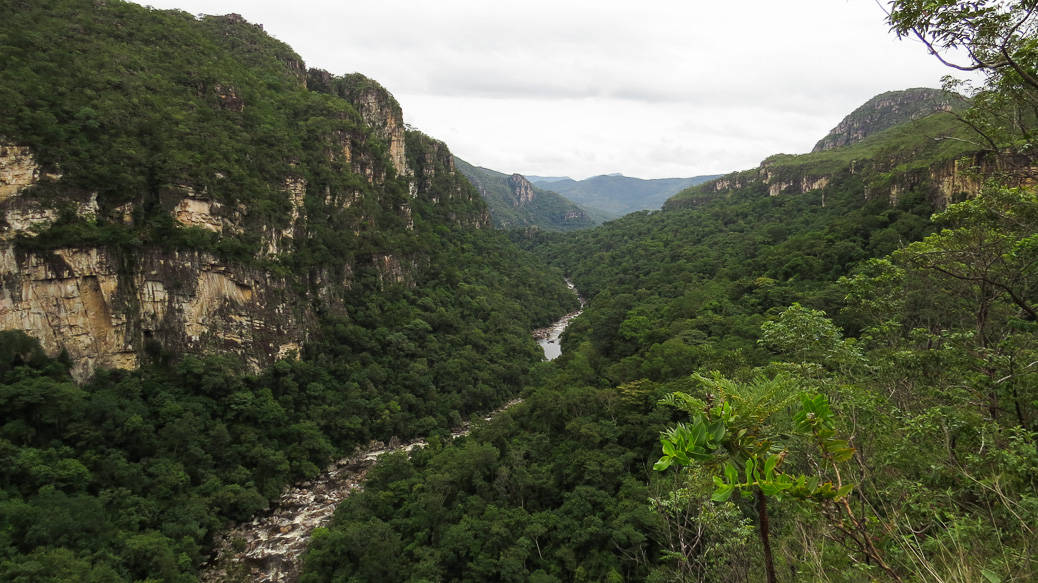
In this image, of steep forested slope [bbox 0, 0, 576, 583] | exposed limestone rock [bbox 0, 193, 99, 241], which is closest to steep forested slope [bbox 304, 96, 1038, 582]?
steep forested slope [bbox 0, 0, 576, 583]

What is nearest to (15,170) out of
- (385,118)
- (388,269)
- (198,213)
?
(198,213)

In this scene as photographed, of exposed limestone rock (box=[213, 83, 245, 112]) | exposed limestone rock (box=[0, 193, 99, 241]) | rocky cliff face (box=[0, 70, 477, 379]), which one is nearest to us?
exposed limestone rock (box=[0, 193, 99, 241])

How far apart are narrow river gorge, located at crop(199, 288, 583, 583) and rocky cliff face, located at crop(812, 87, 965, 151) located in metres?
131

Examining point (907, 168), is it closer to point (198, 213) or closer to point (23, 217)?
point (198, 213)

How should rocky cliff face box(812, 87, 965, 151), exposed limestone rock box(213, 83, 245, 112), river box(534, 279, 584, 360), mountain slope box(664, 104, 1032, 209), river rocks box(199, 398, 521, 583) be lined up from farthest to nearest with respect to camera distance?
rocky cliff face box(812, 87, 965, 151)
river box(534, 279, 584, 360)
exposed limestone rock box(213, 83, 245, 112)
river rocks box(199, 398, 521, 583)
mountain slope box(664, 104, 1032, 209)

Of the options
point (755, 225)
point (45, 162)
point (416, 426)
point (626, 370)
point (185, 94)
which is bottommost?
point (416, 426)

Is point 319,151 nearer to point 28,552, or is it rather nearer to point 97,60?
point 97,60

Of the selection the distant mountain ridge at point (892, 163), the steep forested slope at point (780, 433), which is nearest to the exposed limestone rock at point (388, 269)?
the steep forested slope at point (780, 433)

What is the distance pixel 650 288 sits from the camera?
55.5 m

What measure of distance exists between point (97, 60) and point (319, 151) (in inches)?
730

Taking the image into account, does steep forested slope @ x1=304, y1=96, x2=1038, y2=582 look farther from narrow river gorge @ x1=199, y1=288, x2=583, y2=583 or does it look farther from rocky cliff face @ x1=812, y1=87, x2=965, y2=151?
rocky cliff face @ x1=812, y1=87, x2=965, y2=151

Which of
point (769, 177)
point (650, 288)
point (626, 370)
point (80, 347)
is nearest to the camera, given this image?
point (80, 347)

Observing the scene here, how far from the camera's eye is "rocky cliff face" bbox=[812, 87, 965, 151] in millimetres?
105000

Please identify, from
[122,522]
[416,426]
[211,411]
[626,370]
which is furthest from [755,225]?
[122,522]
